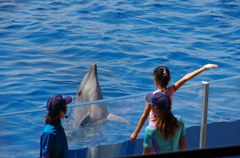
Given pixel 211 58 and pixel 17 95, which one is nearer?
pixel 17 95

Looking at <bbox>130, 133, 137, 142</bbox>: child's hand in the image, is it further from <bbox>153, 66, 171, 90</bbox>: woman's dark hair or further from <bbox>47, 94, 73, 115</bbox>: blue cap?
<bbox>47, 94, 73, 115</bbox>: blue cap

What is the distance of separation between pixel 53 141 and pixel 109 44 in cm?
864

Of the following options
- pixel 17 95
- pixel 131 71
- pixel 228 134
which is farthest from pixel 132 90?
pixel 228 134

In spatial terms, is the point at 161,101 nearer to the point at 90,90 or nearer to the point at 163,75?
the point at 163,75

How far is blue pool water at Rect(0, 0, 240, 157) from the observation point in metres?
9.57

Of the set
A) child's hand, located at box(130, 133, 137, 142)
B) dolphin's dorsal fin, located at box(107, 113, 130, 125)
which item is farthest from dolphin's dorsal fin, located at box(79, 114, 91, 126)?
child's hand, located at box(130, 133, 137, 142)

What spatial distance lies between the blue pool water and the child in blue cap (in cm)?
488

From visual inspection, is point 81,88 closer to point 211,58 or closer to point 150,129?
point 150,129

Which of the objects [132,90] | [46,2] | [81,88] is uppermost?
[46,2]

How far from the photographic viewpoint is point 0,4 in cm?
1545

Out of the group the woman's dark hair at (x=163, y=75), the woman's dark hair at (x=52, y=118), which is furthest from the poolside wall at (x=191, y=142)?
the woman's dark hair at (x=163, y=75)

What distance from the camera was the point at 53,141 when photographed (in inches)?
145

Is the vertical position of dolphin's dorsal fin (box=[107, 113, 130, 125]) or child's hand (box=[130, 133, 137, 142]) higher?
dolphin's dorsal fin (box=[107, 113, 130, 125])

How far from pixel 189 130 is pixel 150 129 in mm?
591
